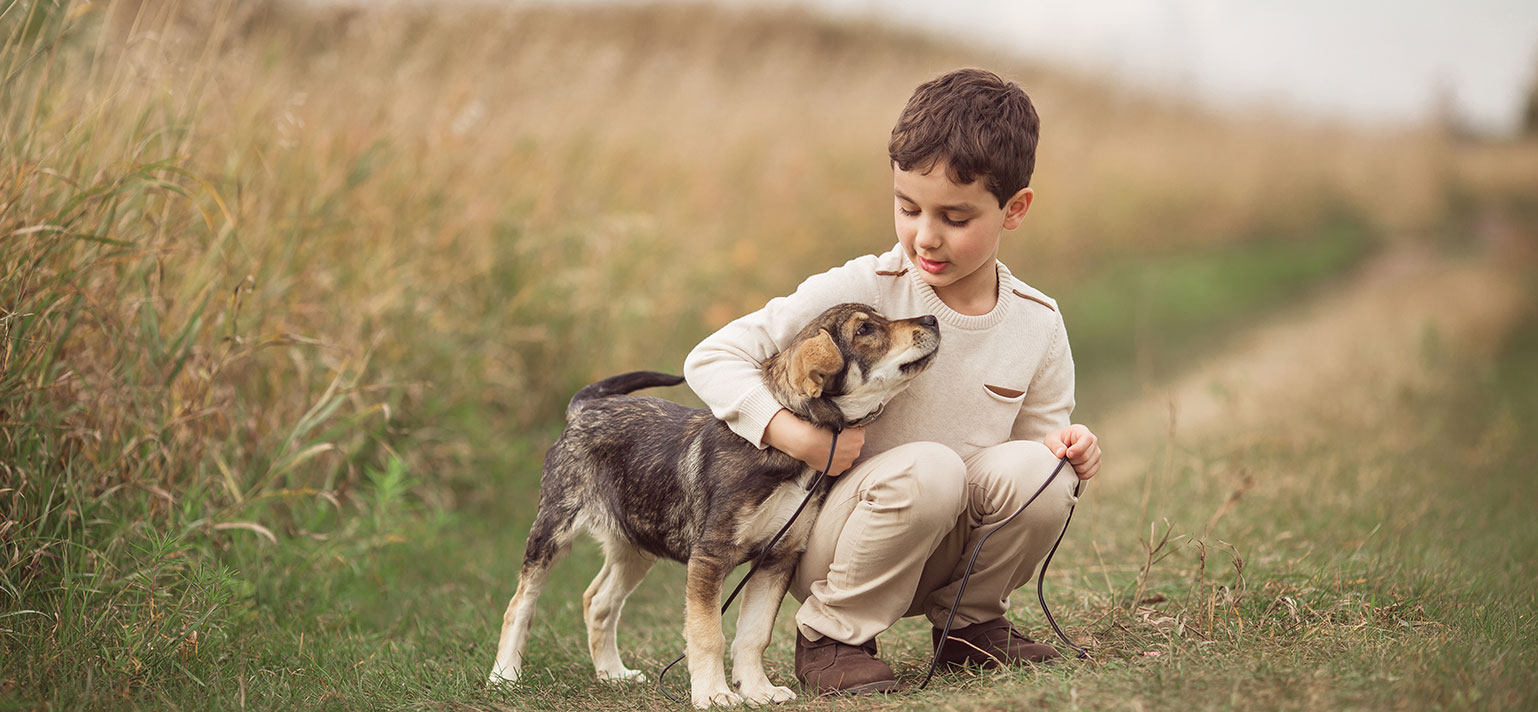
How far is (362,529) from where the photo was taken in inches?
185

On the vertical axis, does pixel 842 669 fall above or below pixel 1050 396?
below

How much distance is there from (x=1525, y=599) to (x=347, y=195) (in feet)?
17.2

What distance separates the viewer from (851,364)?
10.5 ft

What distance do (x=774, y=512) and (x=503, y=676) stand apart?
1.06m

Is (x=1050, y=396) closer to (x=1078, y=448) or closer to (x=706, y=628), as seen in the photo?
(x=1078, y=448)

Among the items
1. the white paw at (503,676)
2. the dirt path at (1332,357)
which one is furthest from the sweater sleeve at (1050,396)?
the dirt path at (1332,357)

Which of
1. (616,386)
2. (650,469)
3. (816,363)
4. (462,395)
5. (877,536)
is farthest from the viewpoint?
(462,395)

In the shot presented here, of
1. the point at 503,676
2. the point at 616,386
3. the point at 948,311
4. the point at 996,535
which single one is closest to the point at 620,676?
the point at 503,676

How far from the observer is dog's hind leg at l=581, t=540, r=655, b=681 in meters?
3.81

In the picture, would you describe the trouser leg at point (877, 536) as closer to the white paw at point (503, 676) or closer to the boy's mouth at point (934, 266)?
the boy's mouth at point (934, 266)

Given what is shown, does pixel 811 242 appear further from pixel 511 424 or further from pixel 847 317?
pixel 847 317

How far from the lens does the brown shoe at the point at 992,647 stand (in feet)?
11.3

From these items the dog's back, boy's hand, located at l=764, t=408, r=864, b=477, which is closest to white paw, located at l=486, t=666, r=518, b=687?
the dog's back

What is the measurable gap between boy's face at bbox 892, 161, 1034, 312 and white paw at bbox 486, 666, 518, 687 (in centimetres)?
176
